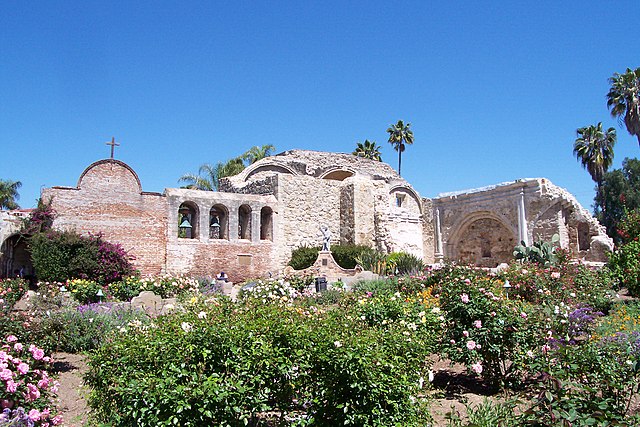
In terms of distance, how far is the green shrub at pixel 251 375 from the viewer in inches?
137

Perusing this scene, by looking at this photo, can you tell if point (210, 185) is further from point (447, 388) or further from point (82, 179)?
point (447, 388)

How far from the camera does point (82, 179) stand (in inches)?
735

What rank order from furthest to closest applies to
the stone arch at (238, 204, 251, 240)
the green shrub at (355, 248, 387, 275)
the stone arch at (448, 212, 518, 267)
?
1. the stone arch at (448, 212, 518, 267)
2. the stone arch at (238, 204, 251, 240)
3. the green shrub at (355, 248, 387, 275)

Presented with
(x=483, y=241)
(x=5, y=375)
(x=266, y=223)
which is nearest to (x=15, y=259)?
(x=266, y=223)

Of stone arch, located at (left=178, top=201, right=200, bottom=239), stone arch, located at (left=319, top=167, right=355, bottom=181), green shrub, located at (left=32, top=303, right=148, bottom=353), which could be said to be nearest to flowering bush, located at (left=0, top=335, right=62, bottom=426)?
green shrub, located at (left=32, top=303, right=148, bottom=353)

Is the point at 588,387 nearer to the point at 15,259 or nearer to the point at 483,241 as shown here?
the point at 15,259

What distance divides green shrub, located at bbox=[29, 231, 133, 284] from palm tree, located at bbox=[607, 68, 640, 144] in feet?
90.9

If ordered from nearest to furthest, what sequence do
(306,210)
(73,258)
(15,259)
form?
(73,258), (15,259), (306,210)

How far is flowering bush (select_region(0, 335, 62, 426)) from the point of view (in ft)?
12.4

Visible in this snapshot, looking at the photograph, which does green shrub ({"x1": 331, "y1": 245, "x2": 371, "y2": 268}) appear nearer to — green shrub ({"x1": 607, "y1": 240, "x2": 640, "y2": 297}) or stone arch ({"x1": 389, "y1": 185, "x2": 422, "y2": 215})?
stone arch ({"x1": 389, "y1": 185, "x2": 422, "y2": 215})

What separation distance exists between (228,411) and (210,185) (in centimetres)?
2890

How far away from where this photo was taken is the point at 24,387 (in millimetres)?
4004

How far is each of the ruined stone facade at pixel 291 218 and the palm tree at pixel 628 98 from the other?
32.2 ft

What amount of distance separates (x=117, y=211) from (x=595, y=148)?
30.4 metres
